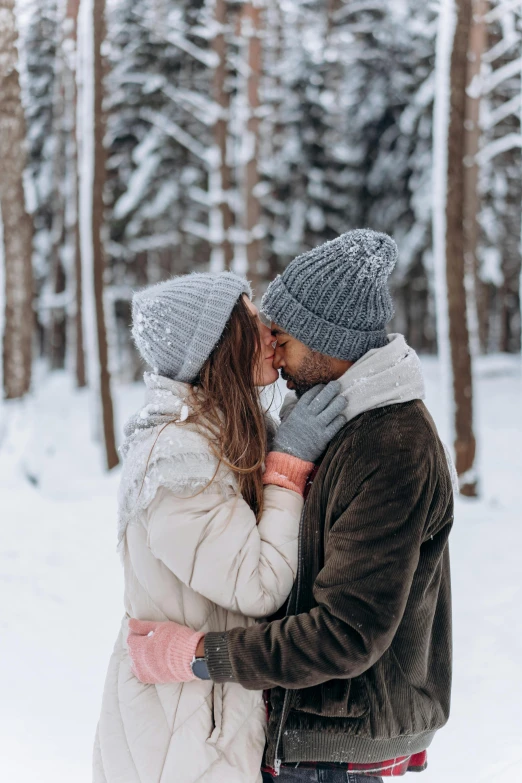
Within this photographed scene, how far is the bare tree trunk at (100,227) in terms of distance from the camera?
1065cm

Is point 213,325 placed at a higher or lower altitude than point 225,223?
lower

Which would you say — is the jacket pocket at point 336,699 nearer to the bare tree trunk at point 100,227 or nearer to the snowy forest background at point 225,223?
the snowy forest background at point 225,223

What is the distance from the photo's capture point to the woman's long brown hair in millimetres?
2285

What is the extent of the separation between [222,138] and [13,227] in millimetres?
6725

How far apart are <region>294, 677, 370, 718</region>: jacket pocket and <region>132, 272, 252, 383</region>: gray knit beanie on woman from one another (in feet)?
3.32

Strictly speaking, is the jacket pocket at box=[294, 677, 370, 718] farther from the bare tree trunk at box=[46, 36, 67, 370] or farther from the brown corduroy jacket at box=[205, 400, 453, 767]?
the bare tree trunk at box=[46, 36, 67, 370]

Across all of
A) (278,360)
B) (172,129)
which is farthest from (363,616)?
(172,129)

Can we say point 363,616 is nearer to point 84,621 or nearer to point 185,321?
point 185,321

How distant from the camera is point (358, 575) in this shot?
1.92m

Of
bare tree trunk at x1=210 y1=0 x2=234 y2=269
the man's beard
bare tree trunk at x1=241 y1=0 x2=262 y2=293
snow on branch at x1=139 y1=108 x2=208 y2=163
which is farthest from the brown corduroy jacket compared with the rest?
snow on branch at x1=139 y1=108 x2=208 y2=163

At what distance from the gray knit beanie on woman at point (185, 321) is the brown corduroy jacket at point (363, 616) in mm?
513

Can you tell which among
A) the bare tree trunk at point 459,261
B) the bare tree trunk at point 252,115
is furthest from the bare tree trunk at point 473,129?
the bare tree trunk at point 459,261

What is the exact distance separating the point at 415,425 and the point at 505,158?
73.5ft

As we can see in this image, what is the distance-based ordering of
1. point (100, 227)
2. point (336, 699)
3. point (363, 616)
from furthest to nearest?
point (100, 227) → point (336, 699) → point (363, 616)
